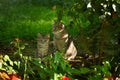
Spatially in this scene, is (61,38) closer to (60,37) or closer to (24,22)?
(60,37)

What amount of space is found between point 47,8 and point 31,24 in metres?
1.33

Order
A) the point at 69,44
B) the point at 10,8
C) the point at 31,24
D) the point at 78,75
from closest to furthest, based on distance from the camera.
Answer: the point at 78,75, the point at 69,44, the point at 31,24, the point at 10,8

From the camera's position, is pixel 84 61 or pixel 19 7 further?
pixel 19 7

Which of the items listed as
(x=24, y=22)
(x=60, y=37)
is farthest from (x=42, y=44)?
(x=24, y=22)

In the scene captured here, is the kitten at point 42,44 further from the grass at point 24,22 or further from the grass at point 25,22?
the grass at point 25,22

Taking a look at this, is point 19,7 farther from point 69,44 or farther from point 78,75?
point 78,75

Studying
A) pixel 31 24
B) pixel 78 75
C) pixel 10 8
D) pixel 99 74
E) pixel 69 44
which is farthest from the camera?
pixel 10 8

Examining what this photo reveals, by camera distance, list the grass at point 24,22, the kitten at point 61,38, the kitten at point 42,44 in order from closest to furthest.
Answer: the kitten at point 61,38 → the kitten at point 42,44 → the grass at point 24,22

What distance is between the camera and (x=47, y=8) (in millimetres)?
8469

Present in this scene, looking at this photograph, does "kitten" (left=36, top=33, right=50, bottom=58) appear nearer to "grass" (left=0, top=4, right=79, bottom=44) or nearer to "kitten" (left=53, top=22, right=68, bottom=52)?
"kitten" (left=53, top=22, right=68, bottom=52)

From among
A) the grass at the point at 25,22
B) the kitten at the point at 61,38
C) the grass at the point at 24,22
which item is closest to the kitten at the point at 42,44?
the kitten at the point at 61,38

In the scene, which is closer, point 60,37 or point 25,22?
point 60,37

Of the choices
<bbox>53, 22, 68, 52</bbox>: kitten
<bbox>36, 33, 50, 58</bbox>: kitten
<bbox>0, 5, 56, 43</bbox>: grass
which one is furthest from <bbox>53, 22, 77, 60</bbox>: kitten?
<bbox>0, 5, 56, 43</bbox>: grass

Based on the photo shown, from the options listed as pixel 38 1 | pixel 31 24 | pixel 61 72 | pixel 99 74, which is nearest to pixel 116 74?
pixel 99 74
